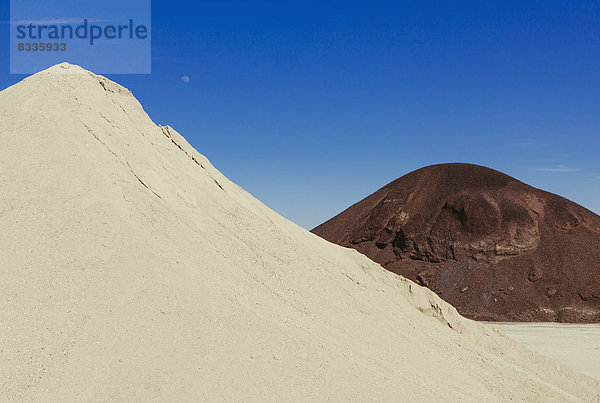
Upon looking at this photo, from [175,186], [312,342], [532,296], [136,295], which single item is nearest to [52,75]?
[175,186]

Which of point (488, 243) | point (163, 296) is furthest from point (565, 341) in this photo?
point (163, 296)

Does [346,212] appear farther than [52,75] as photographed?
Yes

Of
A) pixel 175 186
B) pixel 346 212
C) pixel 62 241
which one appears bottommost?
pixel 62 241

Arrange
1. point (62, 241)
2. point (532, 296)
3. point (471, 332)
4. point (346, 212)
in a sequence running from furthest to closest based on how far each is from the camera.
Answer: point (346, 212) < point (532, 296) < point (471, 332) < point (62, 241)

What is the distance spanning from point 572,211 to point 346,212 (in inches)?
558

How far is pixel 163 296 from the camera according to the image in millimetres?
5273

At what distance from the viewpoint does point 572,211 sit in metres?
26.7

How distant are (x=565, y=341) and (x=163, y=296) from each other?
54.3 feet

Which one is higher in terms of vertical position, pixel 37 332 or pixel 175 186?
pixel 175 186

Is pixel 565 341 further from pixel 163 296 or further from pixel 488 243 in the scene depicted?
pixel 163 296

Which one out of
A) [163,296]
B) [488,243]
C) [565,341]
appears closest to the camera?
[163,296]

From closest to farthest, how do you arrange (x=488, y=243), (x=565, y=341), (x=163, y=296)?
(x=163, y=296) → (x=565, y=341) → (x=488, y=243)

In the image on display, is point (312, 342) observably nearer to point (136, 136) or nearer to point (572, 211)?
point (136, 136)

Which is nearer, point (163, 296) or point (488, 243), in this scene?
point (163, 296)
